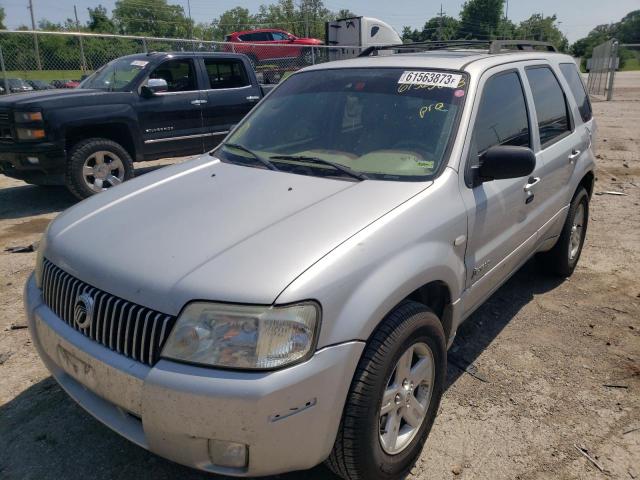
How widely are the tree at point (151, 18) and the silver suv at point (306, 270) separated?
277ft

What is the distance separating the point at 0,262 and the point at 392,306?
4.41m

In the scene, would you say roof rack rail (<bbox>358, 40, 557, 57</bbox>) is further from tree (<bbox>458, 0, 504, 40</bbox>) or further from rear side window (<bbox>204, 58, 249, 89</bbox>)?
tree (<bbox>458, 0, 504, 40</bbox>)

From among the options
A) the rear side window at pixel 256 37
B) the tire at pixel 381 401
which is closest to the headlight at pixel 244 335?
the tire at pixel 381 401

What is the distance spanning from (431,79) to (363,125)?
47 centimetres

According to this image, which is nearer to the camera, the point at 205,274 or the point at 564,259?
the point at 205,274

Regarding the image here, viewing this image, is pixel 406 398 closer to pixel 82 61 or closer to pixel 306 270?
pixel 306 270

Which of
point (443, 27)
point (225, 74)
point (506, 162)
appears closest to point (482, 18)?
point (443, 27)

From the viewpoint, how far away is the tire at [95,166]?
263 inches

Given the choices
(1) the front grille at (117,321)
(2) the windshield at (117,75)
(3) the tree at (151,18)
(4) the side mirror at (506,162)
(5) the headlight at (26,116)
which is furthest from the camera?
(3) the tree at (151,18)

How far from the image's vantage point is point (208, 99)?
319 inches

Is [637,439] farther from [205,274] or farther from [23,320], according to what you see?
[23,320]

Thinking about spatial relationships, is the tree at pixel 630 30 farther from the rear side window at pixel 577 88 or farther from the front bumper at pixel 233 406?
the front bumper at pixel 233 406

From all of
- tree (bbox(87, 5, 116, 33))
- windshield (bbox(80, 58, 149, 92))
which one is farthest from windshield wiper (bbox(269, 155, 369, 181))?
tree (bbox(87, 5, 116, 33))

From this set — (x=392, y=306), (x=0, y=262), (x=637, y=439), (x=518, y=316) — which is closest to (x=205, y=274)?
(x=392, y=306)
